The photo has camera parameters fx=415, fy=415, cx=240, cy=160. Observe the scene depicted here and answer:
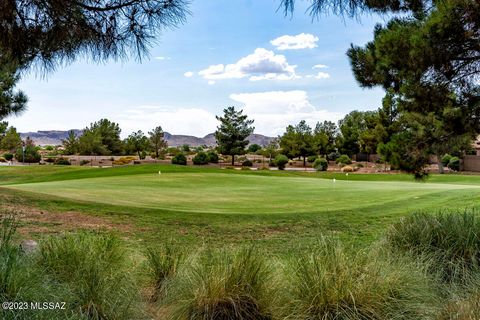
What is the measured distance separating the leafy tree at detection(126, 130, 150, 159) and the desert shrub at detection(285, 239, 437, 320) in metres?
48.8

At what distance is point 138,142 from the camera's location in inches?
2044

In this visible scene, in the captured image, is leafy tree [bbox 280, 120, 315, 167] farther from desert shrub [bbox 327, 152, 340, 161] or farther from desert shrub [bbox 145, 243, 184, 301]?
desert shrub [bbox 145, 243, 184, 301]

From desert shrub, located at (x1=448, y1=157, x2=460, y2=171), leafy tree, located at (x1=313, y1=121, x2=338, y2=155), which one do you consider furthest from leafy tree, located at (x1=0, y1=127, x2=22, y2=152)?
desert shrub, located at (x1=448, y1=157, x2=460, y2=171)

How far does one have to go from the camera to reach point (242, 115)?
148 feet

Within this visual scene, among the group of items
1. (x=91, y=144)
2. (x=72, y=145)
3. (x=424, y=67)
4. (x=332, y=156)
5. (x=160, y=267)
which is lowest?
(x=160, y=267)

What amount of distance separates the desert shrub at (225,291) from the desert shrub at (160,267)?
385 millimetres

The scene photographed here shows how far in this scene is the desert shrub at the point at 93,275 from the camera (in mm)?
3088

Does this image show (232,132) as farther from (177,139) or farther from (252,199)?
(177,139)

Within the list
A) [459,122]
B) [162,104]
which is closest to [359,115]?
[162,104]

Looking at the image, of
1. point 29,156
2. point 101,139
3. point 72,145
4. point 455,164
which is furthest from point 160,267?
point 72,145

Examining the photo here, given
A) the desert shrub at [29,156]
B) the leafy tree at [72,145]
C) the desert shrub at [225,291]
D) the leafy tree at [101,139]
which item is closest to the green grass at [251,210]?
the desert shrub at [225,291]

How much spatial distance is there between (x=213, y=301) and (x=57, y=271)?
1388 mm

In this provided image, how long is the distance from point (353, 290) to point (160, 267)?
1.89m

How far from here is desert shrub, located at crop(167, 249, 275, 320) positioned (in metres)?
3.24
